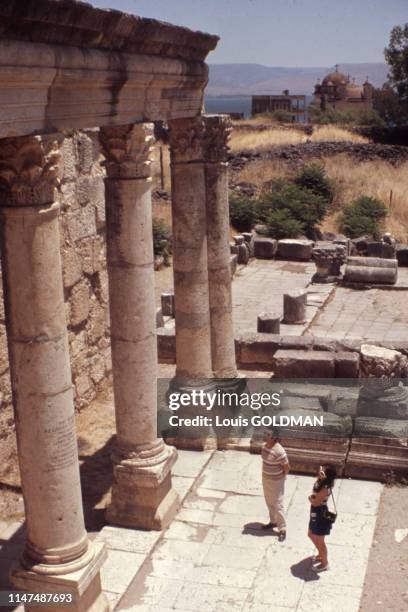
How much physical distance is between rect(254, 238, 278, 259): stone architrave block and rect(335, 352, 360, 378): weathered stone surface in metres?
11.9

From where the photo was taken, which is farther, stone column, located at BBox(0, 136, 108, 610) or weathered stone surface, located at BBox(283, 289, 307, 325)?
Result: weathered stone surface, located at BBox(283, 289, 307, 325)

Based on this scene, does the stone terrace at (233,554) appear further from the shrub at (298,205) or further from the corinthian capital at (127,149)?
the shrub at (298,205)

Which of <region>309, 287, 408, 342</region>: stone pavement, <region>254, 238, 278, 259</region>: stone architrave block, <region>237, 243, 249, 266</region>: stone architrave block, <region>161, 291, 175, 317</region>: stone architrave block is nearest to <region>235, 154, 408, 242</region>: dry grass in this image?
<region>254, 238, 278, 259</region>: stone architrave block

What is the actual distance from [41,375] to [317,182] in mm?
27140

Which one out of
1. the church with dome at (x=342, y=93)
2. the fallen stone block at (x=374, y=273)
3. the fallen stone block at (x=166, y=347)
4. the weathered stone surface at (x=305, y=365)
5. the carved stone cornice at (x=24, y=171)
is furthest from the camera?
the church with dome at (x=342, y=93)

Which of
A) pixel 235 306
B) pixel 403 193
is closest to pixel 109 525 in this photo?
pixel 235 306

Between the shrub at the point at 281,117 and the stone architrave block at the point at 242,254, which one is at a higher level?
the shrub at the point at 281,117

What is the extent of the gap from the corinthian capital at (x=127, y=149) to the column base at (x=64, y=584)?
12.8 ft

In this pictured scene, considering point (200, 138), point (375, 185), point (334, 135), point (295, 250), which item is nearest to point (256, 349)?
point (200, 138)

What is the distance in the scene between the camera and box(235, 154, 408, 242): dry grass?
97.8 ft

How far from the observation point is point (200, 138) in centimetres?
1010

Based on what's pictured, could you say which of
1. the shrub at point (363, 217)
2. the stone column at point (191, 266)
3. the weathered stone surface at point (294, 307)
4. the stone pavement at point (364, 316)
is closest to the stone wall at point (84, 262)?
the stone column at point (191, 266)

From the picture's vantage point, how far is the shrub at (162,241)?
23.1 metres

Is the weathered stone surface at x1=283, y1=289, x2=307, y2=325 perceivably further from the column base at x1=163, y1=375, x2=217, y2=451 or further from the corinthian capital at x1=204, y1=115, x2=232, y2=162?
the corinthian capital at x1=204, y1=115, x2=232, y2=162
